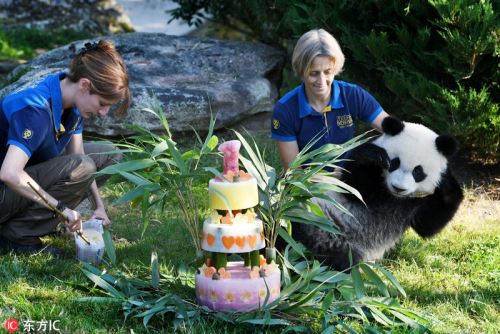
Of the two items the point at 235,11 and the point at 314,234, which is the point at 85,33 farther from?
the point at 314,234

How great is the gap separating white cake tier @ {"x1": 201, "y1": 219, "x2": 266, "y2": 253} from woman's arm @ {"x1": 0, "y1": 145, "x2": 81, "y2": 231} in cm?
75

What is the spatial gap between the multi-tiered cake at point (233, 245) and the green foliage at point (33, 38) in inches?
208

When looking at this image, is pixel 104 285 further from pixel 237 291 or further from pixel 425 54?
pixel 425 54

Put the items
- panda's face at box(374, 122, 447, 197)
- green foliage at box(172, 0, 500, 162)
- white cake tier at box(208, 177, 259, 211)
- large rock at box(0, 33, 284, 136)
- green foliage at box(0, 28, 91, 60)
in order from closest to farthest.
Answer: white cake tier at box(208, 177, 259, 211), panda's face at box(374, 122, 447, 197), green foliage at box(172, 0, 500, 162), large rock at box(0, 33, 284, 136), green foliage at box(0, 28, 91, 60)

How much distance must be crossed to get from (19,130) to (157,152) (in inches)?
28.2

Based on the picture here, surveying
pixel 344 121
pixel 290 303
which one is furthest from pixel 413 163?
pixel 290 303

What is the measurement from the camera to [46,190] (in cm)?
324

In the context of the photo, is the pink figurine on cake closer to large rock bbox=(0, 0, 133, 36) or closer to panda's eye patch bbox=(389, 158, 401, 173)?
panda's eye patch bbox=(389, 158, 401, 173)

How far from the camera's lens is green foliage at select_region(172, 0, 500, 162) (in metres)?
3.90

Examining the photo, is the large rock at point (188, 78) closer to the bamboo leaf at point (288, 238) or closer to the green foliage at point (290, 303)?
the green foliage at point (290, 303)

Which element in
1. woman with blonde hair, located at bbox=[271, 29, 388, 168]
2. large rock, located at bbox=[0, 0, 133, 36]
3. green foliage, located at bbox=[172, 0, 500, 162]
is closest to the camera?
woman with blonde hair, located at bbox=[271, 29, 388, 168]

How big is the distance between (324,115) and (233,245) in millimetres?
1152

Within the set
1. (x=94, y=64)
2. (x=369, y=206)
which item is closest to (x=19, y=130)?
(x=94, y=64)

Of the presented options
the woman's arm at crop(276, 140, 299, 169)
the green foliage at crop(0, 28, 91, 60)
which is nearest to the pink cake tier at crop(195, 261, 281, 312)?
the woman's arm at crop(276, 140, 299, 169)
